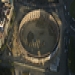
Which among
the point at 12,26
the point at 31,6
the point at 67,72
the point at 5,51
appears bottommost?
the point at 67,72

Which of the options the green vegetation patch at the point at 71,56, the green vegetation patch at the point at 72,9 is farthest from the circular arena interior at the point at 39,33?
the green vegetation patch at the point at 72,9

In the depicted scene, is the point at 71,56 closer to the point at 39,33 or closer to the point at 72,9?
the point at 39,33

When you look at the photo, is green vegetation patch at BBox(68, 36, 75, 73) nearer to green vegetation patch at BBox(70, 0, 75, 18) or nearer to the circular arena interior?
the circular arena interior

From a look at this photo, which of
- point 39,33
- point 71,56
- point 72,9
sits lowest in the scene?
point 71,56

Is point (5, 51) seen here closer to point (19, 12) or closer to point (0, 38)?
point (0, 38)

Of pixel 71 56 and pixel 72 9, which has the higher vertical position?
pixel 72 9

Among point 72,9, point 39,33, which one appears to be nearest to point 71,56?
point 39,33

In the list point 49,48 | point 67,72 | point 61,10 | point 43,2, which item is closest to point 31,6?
point 43,2

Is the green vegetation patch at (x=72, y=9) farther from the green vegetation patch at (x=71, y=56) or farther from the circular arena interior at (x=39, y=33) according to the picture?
the green vegetation patch at (x=71, y=56)

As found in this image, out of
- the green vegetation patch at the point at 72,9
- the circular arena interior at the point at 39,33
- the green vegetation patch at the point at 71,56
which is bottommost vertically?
the green vegetation patch at the point at 71,56
